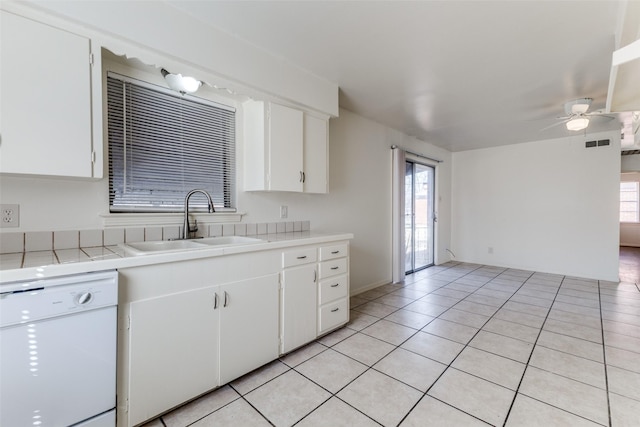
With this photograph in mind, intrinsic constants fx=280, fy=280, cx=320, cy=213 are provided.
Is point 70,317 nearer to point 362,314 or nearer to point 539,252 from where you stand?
point 362,314

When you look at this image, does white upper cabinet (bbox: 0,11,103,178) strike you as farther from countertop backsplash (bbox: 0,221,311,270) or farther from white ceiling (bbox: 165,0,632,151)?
white ceiling (bbox: 165,0,632,151)

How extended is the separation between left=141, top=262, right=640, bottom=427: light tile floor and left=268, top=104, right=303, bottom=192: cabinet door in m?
1.44

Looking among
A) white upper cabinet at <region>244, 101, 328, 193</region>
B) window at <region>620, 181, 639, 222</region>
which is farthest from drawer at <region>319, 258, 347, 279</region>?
window at <region>620, 181, 639, 222</region>

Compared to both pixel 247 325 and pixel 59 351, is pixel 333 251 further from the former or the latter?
pixel 59 351

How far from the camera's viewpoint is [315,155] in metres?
2.80

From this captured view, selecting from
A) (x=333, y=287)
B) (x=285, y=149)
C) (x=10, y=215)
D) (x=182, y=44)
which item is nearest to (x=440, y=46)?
Result: (x=285, y=149)

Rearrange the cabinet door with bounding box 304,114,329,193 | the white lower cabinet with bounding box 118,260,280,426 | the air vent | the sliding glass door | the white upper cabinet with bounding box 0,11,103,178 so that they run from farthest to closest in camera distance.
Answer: the sliding glass door, the air vent, the cabinet door with bounding box 304,114,329,193, the white lower cabinet with bounding box 118,260,280,426, the white upper cabinet with bounding box 0,11,103,178

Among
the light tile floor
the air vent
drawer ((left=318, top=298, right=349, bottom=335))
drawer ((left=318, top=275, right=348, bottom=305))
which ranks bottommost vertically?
the light tile floor

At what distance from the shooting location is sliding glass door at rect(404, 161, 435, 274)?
16.3 ft

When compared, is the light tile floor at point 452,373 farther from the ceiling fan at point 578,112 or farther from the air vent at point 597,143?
the air vent at point 597,143

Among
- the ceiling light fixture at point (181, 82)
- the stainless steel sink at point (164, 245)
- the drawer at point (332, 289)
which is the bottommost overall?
the drawer at point (332, 289)

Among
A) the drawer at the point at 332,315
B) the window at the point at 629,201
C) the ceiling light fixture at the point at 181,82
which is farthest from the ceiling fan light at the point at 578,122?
the window at the point at 629,201

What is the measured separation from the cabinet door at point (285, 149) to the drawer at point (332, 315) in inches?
44.1

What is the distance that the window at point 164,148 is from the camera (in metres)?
1.89
